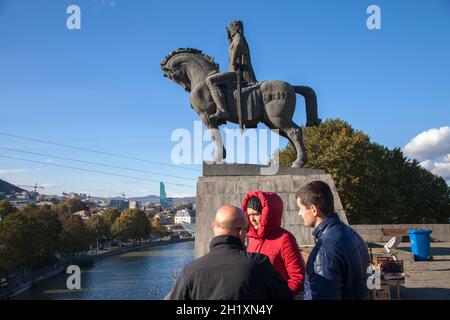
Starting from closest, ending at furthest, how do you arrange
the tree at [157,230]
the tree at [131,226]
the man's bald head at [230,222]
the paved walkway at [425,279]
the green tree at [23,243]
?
the man's bald head at [230,222] < the paved walkway at [425,279] < the green tree at [23,243] < the tree at [131,226] < the tree at [157,230]

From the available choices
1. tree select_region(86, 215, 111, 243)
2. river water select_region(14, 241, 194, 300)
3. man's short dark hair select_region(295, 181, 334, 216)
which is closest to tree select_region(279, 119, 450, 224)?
river water select_region(14, 241, 194, 300)

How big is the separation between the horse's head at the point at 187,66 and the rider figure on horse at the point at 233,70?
0.41 m

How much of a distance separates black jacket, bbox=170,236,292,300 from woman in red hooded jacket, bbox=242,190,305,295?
835 mm

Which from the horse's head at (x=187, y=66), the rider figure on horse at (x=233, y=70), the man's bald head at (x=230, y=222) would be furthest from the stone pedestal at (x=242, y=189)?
the man's bald head at (x=230, y=222)

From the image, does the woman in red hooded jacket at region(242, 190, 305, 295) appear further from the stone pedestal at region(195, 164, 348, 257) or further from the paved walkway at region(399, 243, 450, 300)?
the stone pedestal at region(195, 164, 348, 257)

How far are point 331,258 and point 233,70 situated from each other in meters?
7.67

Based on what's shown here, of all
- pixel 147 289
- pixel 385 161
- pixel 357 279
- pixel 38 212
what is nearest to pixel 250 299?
pixel 357 279

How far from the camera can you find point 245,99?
366 inches

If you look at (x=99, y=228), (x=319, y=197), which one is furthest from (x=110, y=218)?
(x=319, y=197)

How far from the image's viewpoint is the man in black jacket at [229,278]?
6.96 ft

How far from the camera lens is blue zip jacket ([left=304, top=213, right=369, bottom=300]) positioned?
7.70ft

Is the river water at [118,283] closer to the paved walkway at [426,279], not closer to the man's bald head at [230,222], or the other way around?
the paved walkway at [426,279]

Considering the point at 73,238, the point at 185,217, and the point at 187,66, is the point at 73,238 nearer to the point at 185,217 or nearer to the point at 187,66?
the point at 187,66
